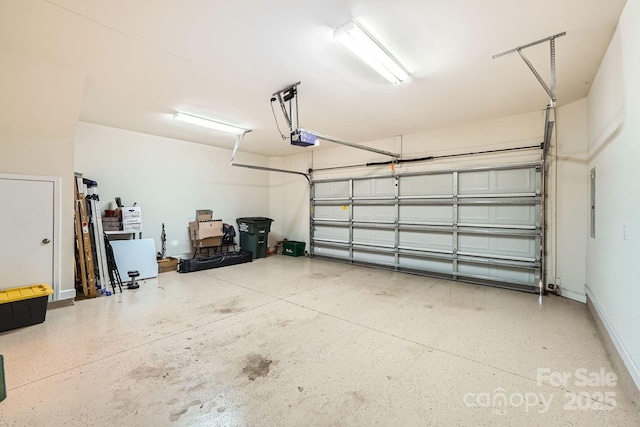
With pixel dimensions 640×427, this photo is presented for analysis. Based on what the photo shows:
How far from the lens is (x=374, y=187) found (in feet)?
20.0

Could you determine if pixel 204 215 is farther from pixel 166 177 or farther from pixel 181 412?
pixel 181 412

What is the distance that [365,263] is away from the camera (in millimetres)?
6277

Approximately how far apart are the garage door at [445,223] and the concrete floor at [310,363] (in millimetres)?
912

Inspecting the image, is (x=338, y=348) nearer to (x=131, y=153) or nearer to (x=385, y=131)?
(x=385, y=131)

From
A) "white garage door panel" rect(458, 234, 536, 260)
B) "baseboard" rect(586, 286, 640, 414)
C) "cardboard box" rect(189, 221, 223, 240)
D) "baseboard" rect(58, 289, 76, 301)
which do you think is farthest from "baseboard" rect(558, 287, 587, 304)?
"baseboard" rect(58, 289, 76, 301)

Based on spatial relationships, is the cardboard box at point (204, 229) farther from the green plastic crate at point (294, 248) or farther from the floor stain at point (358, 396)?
the floor stain at point (358, 396)

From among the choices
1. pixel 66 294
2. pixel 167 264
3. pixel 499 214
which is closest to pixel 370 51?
pixel 499 214

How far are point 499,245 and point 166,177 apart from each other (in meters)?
6.52

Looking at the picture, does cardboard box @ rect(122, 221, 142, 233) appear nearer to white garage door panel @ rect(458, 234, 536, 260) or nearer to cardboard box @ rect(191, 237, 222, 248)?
cardboard box @ rect(191, 237, 222, 248)

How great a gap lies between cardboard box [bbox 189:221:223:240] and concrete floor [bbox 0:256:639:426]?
220cm

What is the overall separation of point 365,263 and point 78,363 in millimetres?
5011

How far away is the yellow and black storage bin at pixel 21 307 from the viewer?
2.82m

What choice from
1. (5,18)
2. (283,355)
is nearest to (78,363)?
(283,355)

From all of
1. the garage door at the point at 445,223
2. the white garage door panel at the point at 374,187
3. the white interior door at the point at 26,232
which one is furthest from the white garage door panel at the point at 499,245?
the white interior door at the point at 26,232
